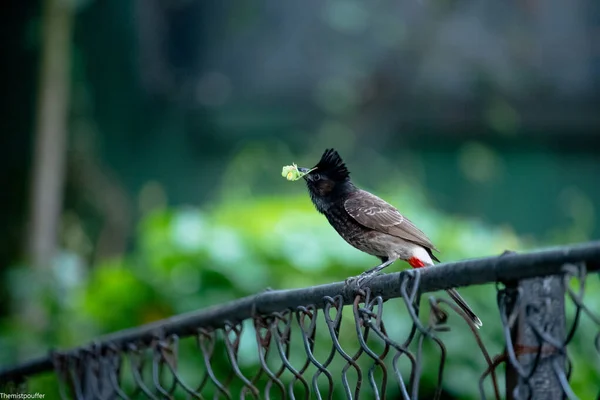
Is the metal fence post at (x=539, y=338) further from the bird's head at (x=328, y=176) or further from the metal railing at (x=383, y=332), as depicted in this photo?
the bird's head at (x=328, y=176)

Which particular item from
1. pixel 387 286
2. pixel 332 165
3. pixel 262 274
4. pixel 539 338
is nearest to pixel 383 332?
pixel 387 286

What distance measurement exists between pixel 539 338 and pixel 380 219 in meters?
1.55

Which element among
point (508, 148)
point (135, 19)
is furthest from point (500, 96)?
point (135, 19)

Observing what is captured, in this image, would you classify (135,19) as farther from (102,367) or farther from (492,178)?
(102,367)

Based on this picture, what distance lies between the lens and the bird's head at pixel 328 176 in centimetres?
240

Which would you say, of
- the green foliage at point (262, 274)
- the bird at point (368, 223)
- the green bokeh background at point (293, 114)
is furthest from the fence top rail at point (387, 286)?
the green bokeh background at point (293, 114)

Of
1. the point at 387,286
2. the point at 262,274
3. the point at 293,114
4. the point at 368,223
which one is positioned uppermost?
the point at 293,114

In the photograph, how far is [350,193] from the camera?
262 centimetres

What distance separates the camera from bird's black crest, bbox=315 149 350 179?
2391mm

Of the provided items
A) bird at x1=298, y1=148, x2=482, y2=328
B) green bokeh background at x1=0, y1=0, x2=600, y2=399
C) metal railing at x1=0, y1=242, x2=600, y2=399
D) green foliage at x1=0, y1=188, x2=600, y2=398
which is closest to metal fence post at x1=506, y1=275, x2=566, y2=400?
metal railing at x1=0, y1=242, x2=600, y2=399

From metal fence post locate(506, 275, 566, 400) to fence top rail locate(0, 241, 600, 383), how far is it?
2 centimetres

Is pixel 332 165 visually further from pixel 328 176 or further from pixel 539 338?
pixel 539 338

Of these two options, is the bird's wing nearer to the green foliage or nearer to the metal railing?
the metal railing

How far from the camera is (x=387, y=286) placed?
1.46m
